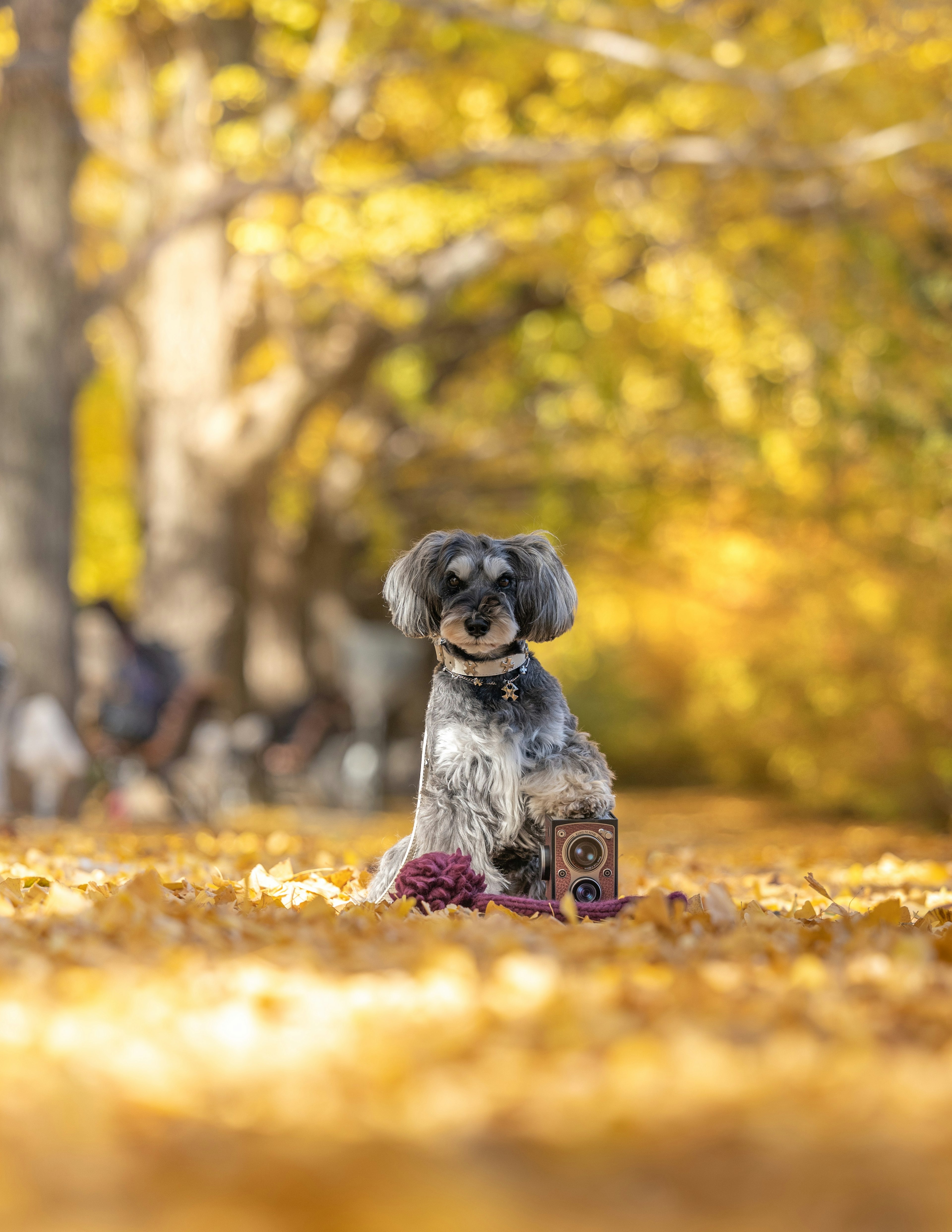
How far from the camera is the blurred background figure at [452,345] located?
1139 centimetres

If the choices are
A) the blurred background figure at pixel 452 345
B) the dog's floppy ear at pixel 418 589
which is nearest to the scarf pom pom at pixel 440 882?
the dog's floppy ear at pixel 418 589

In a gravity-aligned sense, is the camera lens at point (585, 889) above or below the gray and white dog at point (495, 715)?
below

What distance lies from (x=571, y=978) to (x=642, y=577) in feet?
72.6

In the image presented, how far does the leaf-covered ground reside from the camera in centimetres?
179

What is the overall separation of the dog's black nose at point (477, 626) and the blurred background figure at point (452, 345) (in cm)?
687

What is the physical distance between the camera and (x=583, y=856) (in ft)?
14.4

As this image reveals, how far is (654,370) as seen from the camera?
61.3ft

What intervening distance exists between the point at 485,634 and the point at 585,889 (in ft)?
2.92

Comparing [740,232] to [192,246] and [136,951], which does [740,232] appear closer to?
[192,246]

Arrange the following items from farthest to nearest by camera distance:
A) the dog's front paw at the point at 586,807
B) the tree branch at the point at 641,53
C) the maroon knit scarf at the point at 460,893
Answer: the tree branch at the point at 641,53 < the dog's front paw at the point at 586,807 < the maroon knit scarf at the point at 460,893

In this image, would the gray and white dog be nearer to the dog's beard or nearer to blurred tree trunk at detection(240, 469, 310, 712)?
the dog's beard

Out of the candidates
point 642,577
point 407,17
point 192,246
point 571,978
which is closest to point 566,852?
point 571,978

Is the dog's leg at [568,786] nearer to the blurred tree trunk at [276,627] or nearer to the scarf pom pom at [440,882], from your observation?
the scarf pom pom at [440,882]

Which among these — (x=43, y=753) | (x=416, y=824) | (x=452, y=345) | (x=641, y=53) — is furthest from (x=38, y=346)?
(x=452, y=345)
